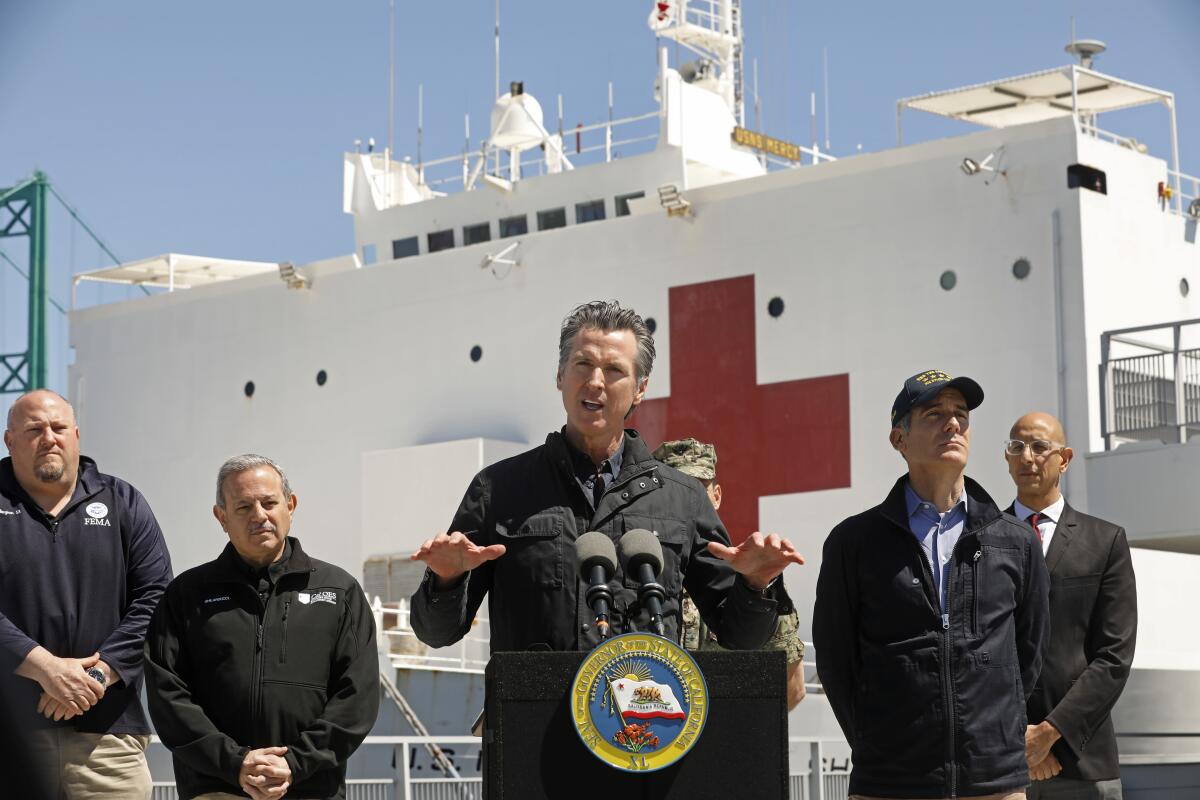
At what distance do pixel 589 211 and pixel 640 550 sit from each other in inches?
468

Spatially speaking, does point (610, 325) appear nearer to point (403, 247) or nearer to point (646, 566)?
point (646, 566)

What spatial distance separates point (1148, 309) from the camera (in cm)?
1146

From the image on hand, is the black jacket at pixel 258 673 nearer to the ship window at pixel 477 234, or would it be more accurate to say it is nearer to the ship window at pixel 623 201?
the ship window at pixel 623 201

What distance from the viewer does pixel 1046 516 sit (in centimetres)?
364

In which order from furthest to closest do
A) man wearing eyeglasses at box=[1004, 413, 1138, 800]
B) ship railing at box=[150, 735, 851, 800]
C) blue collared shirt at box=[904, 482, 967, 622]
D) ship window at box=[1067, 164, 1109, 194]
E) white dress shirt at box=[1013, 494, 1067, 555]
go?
ship window at box=[1067, 164, 1109, 194] < ship railing at box=[150, 735, 851, 800] < white dress shirt at box=[1013, 494, 1067, 555] < man wearing eyeglasses at box=[1004, 413, 1138, 800] < blue collared shirt at box=[904, 482, 967, 622]

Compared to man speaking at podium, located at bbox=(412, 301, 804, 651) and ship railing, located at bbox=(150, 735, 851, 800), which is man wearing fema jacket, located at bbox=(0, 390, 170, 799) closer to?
man speaking at podium, located at bbox=(412, 301, 804, 651)

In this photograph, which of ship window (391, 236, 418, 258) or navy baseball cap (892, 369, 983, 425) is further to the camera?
ship window (391, 236, 418, 258)

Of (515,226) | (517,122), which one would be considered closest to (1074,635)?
(515,226)

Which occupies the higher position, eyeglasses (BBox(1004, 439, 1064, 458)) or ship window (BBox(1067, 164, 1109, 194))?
ship window (BBox(1067, 164, 1109, 194))

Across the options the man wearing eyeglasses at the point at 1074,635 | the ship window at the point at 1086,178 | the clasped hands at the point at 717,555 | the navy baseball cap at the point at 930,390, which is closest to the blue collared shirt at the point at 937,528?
the navy baseball cap at the point at 930,390

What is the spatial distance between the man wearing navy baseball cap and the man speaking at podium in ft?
1.27

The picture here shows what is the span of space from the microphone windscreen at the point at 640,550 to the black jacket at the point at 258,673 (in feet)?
3.12

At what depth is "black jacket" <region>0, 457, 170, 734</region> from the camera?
3.47m

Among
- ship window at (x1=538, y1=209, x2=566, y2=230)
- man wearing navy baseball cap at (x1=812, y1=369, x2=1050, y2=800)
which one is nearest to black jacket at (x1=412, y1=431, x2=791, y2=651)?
man wearing navy baseball cap at (x1=812, y1=369, x2=1050, y2=800)
